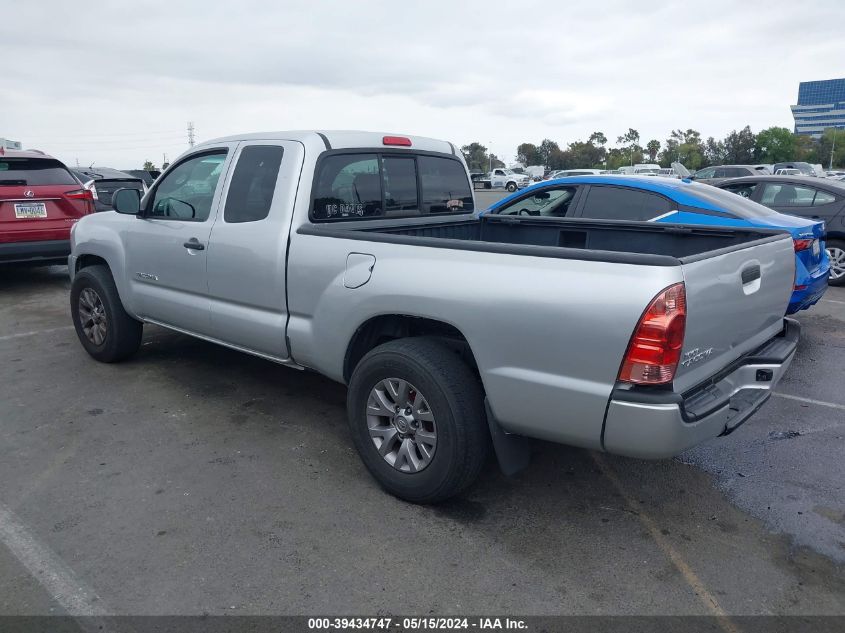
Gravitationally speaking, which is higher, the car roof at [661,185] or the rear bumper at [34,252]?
the car roof at [661,185]

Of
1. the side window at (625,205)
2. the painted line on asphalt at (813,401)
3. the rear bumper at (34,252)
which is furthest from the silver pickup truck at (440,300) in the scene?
the rear bumper at (34,252)

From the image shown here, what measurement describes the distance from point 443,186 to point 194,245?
6.14 feet

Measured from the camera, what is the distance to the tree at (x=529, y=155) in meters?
102

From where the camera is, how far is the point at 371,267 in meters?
3.46

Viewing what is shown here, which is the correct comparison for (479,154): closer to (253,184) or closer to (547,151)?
(547,151)

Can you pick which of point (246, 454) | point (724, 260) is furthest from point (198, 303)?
point (724, 260)

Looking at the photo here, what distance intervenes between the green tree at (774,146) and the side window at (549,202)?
8668 cm

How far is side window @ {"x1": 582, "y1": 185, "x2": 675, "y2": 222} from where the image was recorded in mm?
6602

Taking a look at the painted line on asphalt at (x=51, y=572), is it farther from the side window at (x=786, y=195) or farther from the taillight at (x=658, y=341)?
the side window at (x=786, y=195)

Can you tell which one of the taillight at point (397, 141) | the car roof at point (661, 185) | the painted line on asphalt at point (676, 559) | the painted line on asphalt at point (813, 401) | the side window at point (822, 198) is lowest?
the painted line on asphalt at point (813, 401)

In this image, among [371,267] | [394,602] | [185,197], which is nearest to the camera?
[394,602]

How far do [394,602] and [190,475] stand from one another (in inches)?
63.1

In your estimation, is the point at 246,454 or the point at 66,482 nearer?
the point at 66,482

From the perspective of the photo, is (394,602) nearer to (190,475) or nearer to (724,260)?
(190,475)
